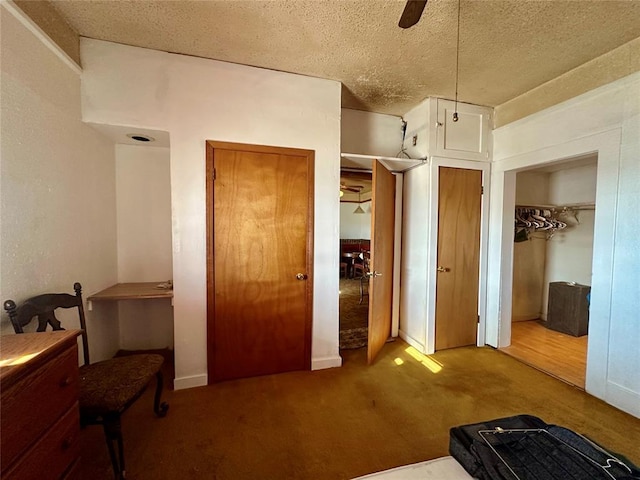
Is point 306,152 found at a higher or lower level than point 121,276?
higher

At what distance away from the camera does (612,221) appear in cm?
211

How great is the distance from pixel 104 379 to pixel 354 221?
7.81 metres

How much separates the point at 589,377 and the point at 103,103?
14.7ft

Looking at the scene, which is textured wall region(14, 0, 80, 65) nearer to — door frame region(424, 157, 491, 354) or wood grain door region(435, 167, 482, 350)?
door frame region(424, 157, 491, 354)

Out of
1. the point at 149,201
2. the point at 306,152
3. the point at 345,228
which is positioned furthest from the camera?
the point at 345,228

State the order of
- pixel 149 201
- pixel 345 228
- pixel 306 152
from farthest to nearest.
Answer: pixel 345 228
pixel 149 201
pixel 306 152

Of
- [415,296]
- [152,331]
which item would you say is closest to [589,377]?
[415,296]

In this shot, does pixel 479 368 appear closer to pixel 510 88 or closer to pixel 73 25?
pixel 510 88

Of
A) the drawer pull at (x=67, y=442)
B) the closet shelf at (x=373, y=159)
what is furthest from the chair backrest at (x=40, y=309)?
the closet shelf at (x=373, y=159)

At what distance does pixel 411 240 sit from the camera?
125 inches

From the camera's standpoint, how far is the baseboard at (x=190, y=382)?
2217 millimetres

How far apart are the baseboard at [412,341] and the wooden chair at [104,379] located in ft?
8.42

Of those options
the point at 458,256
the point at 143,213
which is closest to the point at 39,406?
the point at 143,213

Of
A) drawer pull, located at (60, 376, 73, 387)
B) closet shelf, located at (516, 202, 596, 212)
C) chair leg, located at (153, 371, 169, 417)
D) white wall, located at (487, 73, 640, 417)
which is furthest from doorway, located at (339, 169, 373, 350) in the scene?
drawer pull, located at (60, 376, 73, 387)
